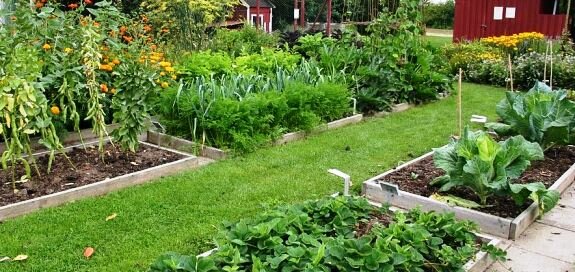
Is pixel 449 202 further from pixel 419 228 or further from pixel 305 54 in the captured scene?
pixel 305 54

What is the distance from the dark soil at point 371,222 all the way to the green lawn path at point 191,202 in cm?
67

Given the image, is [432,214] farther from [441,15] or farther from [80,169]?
[441,15]

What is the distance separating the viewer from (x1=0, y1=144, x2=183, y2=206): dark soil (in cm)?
472

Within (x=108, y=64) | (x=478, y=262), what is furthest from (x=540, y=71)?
(x=478, y=262)

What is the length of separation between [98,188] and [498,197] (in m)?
3.29

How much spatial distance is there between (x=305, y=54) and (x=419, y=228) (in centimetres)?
705

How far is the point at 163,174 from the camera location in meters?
5.42

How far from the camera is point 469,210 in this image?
176 inches

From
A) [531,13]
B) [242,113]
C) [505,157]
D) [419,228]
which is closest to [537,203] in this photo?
[505,157]

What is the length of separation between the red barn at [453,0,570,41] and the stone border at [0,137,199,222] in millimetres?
12623

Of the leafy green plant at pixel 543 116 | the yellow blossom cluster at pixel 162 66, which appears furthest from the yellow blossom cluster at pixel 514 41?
the yellow blossom cluster at pixel 162 66

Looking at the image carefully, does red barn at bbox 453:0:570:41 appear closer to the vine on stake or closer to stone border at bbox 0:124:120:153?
stone border at bbox 0:124:120:153

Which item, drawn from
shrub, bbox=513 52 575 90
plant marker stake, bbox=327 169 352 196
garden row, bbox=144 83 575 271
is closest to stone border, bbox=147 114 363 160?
garden row, bbox=144 83 575 271

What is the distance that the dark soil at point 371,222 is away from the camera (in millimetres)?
3912
